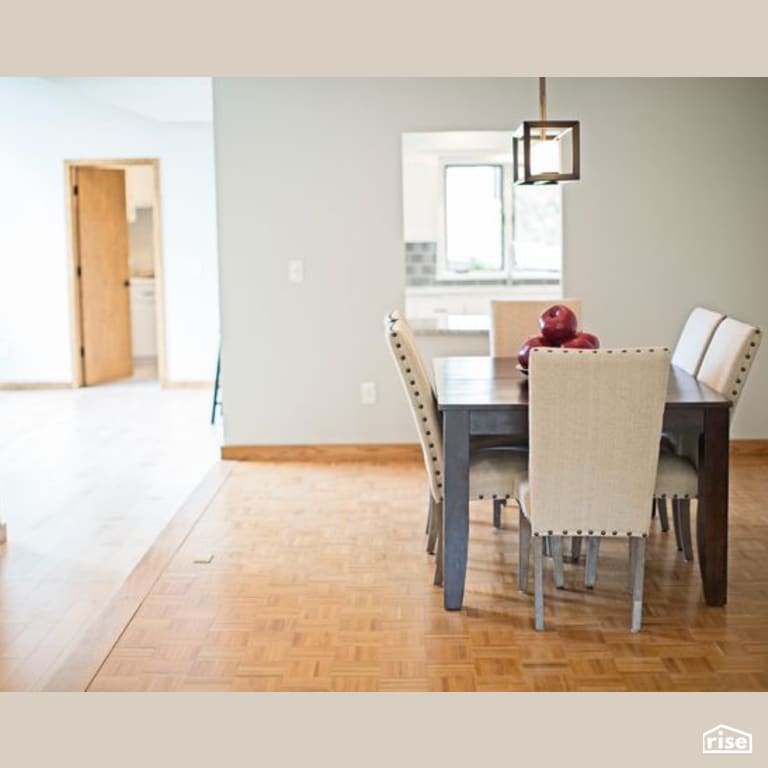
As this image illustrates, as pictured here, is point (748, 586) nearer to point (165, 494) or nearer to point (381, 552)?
point (381, 552)

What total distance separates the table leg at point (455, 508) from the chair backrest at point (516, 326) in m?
1.69

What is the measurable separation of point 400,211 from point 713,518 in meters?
3.03

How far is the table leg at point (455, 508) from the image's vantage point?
383 cm

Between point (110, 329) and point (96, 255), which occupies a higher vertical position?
point (96, 255)

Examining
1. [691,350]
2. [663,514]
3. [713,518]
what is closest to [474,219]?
[691,350]

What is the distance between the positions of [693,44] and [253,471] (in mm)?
4035

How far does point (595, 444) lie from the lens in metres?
3.58

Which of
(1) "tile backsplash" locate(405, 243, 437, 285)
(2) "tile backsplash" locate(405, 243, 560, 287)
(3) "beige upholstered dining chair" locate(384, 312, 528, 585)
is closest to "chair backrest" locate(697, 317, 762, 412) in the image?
(3) "beige upholstered dining chair" locate(384, 312, 528, 585)

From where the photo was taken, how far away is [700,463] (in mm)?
3885

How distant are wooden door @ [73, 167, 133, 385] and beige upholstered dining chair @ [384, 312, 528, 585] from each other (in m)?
6.34

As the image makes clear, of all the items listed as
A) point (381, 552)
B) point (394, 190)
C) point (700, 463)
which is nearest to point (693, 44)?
point (700, 463)

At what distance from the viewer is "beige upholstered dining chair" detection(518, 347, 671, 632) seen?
3.49 meters

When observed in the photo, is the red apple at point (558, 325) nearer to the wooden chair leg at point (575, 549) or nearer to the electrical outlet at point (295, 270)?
the wooden chair leg at point (575, 549)
